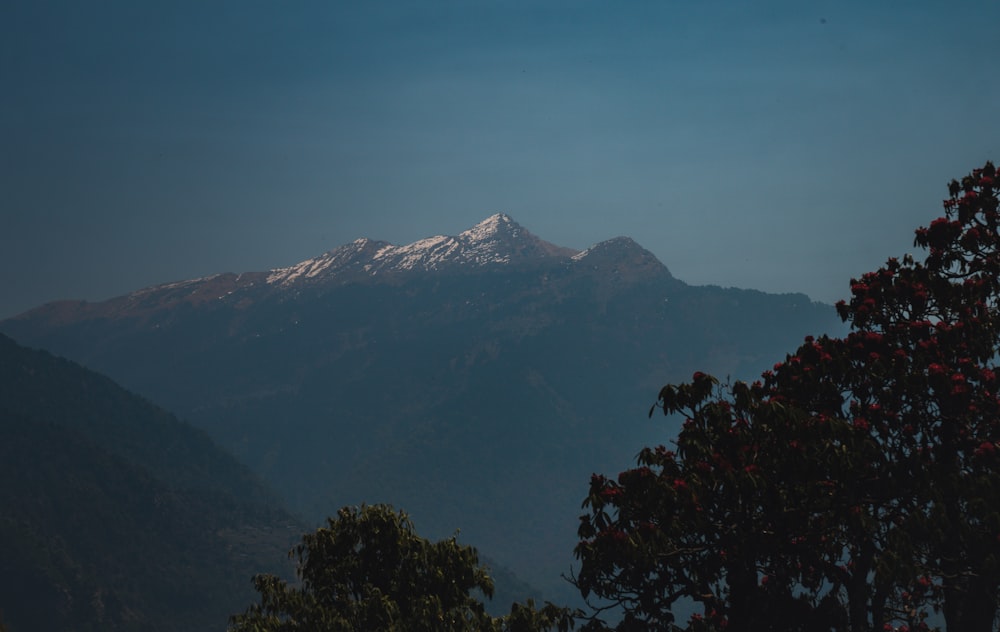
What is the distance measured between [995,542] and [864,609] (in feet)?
13.0

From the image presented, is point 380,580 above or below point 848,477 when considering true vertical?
below

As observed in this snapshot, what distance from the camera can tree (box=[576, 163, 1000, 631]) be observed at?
90.3 feet

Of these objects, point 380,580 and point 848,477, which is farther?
point 380,580

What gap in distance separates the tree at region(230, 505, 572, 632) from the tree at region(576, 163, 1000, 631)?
437 centimetres

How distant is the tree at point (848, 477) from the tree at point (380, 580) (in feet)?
14.3

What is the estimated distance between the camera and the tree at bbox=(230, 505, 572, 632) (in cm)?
3177

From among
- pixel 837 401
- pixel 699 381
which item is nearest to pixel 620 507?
pixel 699 381

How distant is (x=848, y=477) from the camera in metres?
27.9

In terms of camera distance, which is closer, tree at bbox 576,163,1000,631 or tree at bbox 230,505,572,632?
tree at bbox 576,163,1000,631

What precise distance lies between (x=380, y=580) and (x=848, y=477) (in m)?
14.8

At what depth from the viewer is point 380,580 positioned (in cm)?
3334

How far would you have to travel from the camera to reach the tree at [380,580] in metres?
31.8

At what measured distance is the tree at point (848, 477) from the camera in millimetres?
27531

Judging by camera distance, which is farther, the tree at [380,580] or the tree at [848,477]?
the tree at [380,580]
